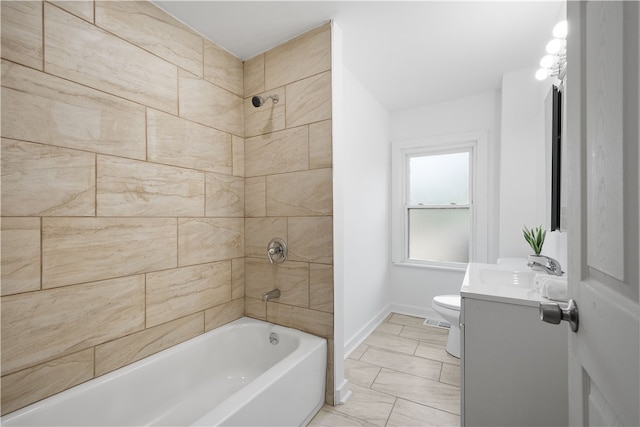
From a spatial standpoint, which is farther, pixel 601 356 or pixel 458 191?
pixel 458 191

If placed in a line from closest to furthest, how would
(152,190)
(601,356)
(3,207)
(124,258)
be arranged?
(601,356) → (3,207) → (124,258) → (152,190)

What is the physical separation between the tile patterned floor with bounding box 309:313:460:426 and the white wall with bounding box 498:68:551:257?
3.77ft

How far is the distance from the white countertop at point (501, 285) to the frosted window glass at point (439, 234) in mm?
1134

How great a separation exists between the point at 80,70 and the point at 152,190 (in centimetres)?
64

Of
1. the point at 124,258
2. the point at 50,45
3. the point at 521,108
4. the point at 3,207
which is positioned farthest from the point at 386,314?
the point at 50,45

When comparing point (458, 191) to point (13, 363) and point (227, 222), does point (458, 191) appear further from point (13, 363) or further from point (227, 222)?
point (13, 363)

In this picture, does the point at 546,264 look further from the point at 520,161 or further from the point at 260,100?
the point at 260,100

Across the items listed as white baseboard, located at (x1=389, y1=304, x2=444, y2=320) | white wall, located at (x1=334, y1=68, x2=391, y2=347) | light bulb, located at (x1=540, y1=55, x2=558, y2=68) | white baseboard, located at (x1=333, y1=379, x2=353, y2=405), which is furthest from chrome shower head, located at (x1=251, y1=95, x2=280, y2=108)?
white baseboard, located at (x1=389, y1=304, x2=444, y2=320)

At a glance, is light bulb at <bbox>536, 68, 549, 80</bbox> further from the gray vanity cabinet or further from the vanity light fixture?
the gray vanity cabinet

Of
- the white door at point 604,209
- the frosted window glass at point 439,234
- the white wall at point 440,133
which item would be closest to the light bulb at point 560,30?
the white door at point 604,209

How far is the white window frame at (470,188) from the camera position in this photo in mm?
2910

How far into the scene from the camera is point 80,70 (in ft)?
4.36

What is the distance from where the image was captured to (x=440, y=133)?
314 centimetres

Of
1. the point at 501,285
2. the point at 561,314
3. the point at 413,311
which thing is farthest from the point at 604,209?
the point at 413,311
